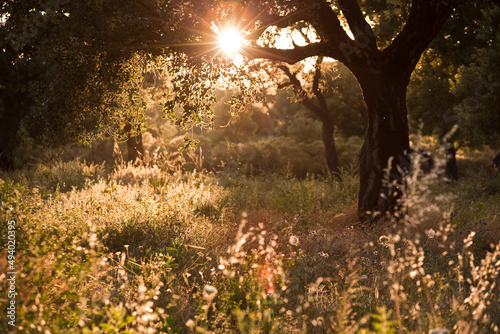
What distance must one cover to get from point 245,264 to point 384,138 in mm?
4513

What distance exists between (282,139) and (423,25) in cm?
1899

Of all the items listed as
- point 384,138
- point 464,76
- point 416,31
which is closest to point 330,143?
point 464,76

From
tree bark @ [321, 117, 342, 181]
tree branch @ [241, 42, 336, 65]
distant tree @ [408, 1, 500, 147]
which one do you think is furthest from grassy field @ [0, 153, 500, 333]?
distant tree @ [408, 1, 500, 147]

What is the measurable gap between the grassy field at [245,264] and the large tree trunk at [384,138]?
1.59ft

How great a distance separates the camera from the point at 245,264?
4.64m

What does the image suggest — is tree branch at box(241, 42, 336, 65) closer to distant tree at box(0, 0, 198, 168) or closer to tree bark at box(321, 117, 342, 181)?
distant tree at box(0, 0, 198, 168)

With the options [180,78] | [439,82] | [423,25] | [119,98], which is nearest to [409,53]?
[423,25]

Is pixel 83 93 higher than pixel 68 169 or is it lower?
higher

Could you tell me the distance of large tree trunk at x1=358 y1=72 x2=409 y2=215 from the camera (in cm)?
802

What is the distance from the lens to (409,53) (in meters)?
7.97

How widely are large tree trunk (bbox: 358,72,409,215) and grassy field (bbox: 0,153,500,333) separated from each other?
48 centimetres

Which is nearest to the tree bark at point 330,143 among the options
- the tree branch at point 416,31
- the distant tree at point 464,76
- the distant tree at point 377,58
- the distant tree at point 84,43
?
the distant tree at point 464,76

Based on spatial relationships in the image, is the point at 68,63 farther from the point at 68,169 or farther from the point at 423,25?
the point at 68,169

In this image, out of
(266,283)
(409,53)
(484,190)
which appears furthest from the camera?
(484,190)
